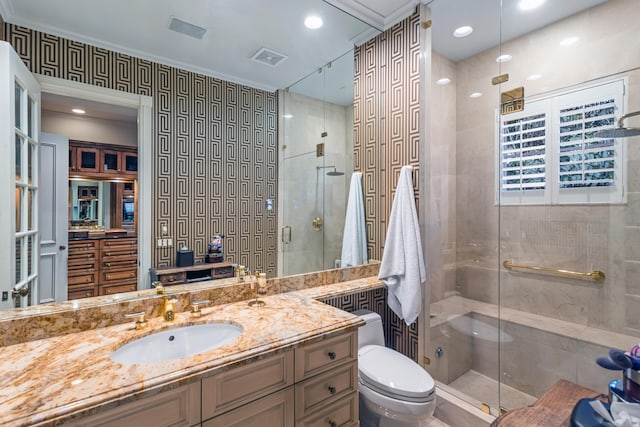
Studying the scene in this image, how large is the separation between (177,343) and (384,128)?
1917 millimetres

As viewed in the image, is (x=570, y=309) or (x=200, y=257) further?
(x=570, y=309)

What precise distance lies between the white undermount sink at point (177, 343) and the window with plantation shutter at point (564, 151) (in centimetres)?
226

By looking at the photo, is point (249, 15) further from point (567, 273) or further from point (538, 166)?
point (567, 273)

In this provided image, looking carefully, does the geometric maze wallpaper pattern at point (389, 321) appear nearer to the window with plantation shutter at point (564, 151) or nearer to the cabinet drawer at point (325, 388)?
the cabinet drawer at point (325, 388)

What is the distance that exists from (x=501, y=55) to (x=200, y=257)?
253cm

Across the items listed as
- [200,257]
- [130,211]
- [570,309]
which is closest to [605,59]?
[570,309]

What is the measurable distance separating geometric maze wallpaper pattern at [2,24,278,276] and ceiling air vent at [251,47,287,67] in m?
0.19

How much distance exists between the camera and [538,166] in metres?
2.29

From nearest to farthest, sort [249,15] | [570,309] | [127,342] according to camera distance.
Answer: [127,342], [249,15], [570,309]

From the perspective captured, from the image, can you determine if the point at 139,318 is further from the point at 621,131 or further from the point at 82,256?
the point at 621,131

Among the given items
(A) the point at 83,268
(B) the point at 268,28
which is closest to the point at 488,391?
(A) the point at 83,268

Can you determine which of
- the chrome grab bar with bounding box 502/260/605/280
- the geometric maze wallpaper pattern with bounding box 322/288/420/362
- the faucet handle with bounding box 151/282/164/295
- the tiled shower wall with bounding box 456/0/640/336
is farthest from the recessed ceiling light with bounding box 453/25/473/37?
the faucet handle with bounding box 151/282/164/295

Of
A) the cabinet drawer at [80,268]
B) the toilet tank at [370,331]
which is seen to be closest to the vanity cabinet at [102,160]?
the cabinet drawer at [80,268]

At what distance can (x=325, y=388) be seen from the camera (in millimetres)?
1274
